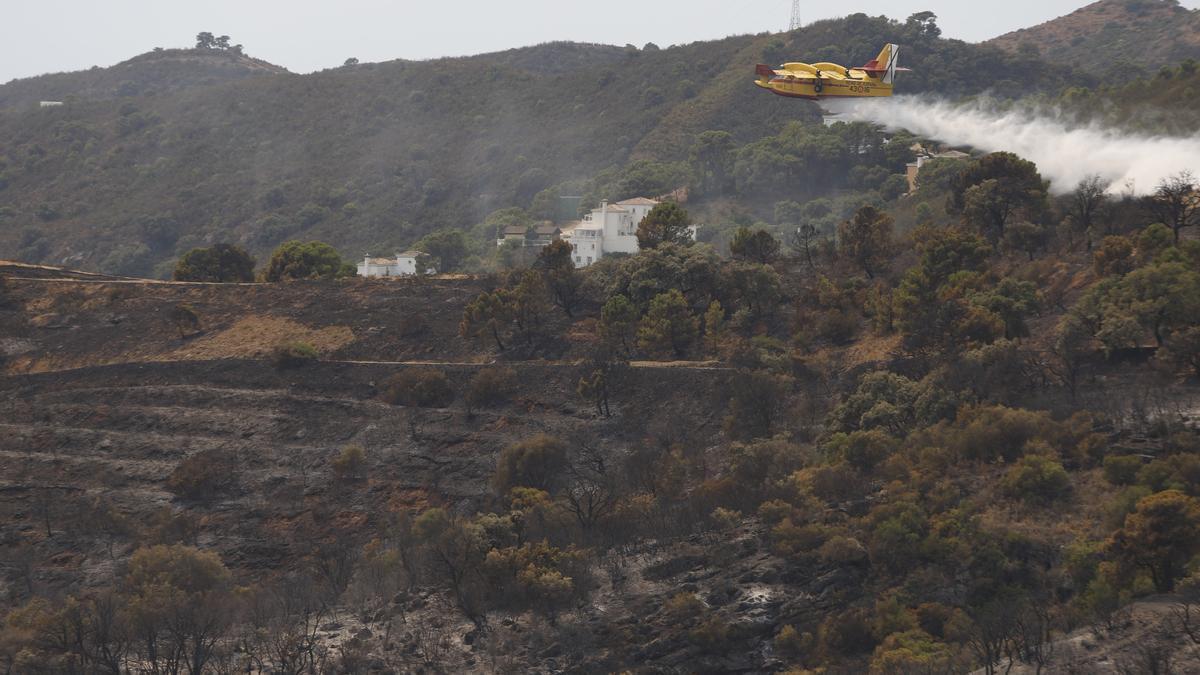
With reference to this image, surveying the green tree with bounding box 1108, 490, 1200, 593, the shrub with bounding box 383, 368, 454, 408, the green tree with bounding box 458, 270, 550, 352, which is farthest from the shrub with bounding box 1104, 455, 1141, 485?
the green tree with bounding box 458, 270, 550, 352

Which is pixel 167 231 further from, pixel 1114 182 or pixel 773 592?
pixel 773 592

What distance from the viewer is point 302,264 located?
106m

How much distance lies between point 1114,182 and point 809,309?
1849 centimetres

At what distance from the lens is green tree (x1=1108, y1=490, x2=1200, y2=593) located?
4959 cm

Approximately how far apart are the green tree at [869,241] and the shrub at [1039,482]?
30736 mm

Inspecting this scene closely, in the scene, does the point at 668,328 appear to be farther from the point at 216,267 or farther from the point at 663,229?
the point at 216,267

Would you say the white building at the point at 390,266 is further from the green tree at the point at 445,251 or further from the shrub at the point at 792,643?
the shrub at the point at 792,643

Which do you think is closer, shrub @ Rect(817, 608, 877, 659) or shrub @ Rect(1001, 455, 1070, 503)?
shrub @ Rect(817, 608, 877, 659)

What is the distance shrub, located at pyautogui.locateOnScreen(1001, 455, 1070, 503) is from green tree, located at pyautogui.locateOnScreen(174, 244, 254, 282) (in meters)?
66.1

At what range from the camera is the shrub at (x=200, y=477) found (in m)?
77.4

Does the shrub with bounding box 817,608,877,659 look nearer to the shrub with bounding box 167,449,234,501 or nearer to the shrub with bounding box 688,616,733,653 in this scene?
the shrub with bounding box 688,616,733,653

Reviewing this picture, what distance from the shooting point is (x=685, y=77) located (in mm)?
194375

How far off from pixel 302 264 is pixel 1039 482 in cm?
6239

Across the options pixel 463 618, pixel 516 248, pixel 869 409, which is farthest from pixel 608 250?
pixel 463 618
